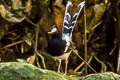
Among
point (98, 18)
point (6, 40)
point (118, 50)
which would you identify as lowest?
point (118, 50)

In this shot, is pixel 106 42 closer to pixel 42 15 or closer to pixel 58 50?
pixel 42 15

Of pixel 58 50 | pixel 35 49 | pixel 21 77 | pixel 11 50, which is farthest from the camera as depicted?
pixel 11 50

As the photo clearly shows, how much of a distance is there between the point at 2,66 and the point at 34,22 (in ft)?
4.54

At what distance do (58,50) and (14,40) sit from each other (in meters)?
0.92

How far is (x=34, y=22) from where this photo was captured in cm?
227

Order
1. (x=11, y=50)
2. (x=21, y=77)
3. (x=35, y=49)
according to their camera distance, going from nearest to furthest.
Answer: (x=21, y=77), (x=35, y=49), (x=11, y=50)

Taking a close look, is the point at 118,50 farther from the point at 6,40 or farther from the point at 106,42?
the point at 6,40

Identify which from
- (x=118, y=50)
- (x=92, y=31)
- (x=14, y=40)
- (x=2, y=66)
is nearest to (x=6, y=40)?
(x=14, y=40)

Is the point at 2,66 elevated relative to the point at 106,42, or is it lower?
elevated

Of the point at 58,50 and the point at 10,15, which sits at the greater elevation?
the point at 10,15

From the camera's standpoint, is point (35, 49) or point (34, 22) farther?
point (34, 22)

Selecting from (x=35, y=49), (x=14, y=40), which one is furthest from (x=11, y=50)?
(x=35, y=49)

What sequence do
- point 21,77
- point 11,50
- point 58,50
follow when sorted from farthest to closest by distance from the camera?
point 11,50 → point 58,50 → point 21,77

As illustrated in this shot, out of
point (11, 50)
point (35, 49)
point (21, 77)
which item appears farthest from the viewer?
point (11, 50)
